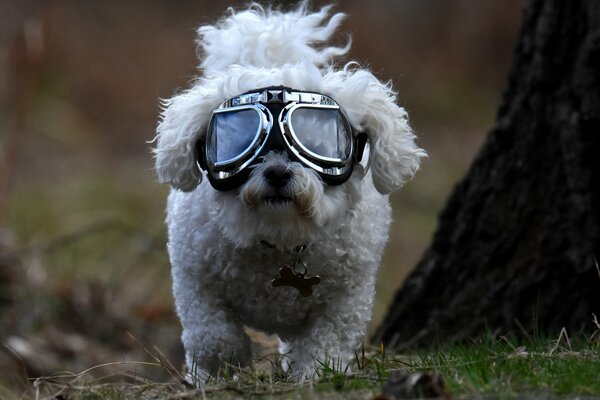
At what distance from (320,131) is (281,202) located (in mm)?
318

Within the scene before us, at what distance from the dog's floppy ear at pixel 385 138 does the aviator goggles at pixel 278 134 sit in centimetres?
15

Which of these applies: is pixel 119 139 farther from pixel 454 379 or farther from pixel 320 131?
pixel 454 379

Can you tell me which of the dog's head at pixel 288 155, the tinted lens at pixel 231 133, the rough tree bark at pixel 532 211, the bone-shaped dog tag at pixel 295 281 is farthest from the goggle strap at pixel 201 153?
the rough tree bark at pixel 532 211

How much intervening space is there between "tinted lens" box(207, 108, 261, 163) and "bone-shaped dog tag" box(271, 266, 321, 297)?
0.56 meters

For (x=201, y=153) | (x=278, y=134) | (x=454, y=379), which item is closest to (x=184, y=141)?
(x=201, y=153)

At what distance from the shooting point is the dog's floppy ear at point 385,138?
4375 millimetres

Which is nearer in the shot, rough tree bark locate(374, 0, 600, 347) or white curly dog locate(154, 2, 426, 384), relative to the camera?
white curly dog locate(154, 2, 426, 384)

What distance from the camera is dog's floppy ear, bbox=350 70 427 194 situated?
4.38 metres

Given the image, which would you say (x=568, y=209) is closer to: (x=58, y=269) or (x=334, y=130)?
(x=334, y=130)

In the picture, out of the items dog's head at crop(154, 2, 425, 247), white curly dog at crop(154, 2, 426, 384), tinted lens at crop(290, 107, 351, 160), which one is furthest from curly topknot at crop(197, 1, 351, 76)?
tinted lens at crop(290, 107, 351, 160)

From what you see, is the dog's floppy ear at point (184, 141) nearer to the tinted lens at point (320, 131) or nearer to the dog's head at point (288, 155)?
the dog's head at point (288, 155)

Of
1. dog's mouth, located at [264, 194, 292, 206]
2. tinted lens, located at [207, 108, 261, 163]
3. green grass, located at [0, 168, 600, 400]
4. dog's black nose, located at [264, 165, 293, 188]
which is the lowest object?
green grass, located at [0, 168, 600, 400]

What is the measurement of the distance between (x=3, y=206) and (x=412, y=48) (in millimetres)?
10143

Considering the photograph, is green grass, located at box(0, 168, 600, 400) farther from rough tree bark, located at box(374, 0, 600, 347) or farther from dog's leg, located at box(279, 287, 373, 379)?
rough tree bark, located at box(374, 0, 600, 347)
